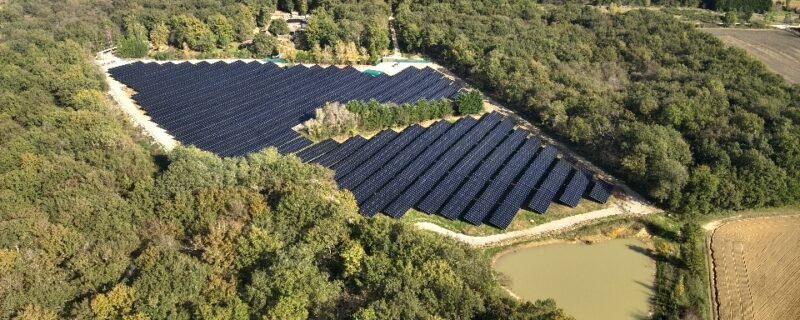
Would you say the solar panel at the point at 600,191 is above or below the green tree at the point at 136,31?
below

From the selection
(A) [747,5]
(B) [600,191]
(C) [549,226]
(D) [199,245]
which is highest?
(A) [747,5]

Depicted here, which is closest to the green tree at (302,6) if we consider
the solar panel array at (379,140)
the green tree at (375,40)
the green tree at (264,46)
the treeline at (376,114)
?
the green tree at (264,46)

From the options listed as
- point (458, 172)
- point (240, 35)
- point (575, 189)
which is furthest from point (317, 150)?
point (240, 35)

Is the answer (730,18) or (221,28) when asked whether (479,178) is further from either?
(730,18)

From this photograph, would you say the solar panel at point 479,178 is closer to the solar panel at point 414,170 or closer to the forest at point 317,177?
the solar panel at point 414,170

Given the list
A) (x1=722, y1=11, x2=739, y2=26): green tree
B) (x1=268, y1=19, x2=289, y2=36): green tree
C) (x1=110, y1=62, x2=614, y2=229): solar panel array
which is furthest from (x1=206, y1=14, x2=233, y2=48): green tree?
(x1=722, y1=11, x2=739, y2=26): green tree

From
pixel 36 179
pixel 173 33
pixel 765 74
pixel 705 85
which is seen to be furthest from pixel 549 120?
pixel 173 33
